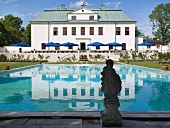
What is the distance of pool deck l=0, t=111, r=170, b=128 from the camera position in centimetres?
466

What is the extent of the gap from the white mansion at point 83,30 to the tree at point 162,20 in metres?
16.6

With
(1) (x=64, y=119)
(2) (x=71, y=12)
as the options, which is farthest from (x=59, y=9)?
(1) (x=64, y=119)

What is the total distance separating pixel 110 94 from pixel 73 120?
1.07 m

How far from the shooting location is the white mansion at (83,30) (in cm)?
3975

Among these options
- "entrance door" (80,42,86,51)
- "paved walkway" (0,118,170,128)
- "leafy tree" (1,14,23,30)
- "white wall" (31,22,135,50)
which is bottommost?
"paved walkway" (0,118,170,128)

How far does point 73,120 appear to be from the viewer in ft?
16.3

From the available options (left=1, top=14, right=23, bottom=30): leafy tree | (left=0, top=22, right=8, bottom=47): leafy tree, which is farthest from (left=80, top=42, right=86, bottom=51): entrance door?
(left=1, top=14, right=23, bottom=30): leafy tree

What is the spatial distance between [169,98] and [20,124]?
6216mm

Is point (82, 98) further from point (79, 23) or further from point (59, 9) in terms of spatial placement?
point (59, 9)

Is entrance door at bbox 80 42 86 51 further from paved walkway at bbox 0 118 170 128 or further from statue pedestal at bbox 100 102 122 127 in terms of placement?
statue pedestal at bbox 100 102 122 127

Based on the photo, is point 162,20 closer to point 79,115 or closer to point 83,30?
point 83,30

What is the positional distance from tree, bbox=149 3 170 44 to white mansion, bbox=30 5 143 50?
16583 millimetres

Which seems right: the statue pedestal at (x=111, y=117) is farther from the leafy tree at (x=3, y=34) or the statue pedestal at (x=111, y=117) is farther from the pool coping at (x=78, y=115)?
the leafy tree at (x=3, y=34)

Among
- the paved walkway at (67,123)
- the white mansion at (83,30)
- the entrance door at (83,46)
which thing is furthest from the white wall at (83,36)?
the paved walkway at (67,123)
